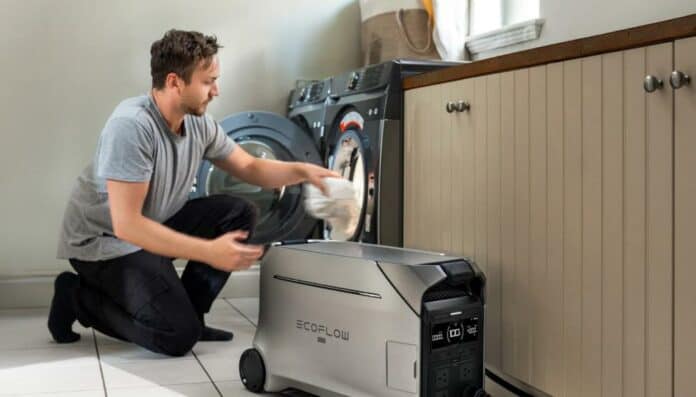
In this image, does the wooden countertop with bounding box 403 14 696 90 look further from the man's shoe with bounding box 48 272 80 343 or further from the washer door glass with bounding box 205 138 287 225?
the man's shoe with bounding box 48 272 80 343

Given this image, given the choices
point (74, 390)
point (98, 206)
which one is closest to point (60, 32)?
point (98, 206)

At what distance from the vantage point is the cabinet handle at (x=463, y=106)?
2448 millimetres

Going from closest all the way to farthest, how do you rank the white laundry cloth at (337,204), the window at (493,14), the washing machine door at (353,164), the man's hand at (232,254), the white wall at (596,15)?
1. the man's hand at (232,254)
2. the white wall at (596,15)
3. the white laundry cloth at (337,204)
4. the washing machine door at (353,164)
5. the window at (493,14)

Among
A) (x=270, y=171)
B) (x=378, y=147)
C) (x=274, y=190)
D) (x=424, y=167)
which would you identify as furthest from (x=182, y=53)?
(x=274, y=190)

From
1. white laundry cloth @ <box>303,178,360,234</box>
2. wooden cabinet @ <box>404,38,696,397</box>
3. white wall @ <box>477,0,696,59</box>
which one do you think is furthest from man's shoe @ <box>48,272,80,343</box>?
white wall @ <box>477,0,696,59</box>

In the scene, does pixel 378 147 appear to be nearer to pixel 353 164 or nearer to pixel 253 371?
pixel 353 164

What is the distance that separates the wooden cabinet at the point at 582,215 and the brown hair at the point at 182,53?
77 centimetres

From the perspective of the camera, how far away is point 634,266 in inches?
68.6

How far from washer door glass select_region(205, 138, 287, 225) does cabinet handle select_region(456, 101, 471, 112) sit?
130 cm

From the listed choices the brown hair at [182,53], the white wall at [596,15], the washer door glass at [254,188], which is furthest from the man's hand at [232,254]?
the washer door glass at [254,188]

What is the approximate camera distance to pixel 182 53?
105 inches

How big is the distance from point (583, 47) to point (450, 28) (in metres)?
1.72

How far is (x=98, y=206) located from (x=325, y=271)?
1.08 metres

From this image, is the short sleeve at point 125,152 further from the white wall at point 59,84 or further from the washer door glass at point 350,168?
the white wall at point 59,84
